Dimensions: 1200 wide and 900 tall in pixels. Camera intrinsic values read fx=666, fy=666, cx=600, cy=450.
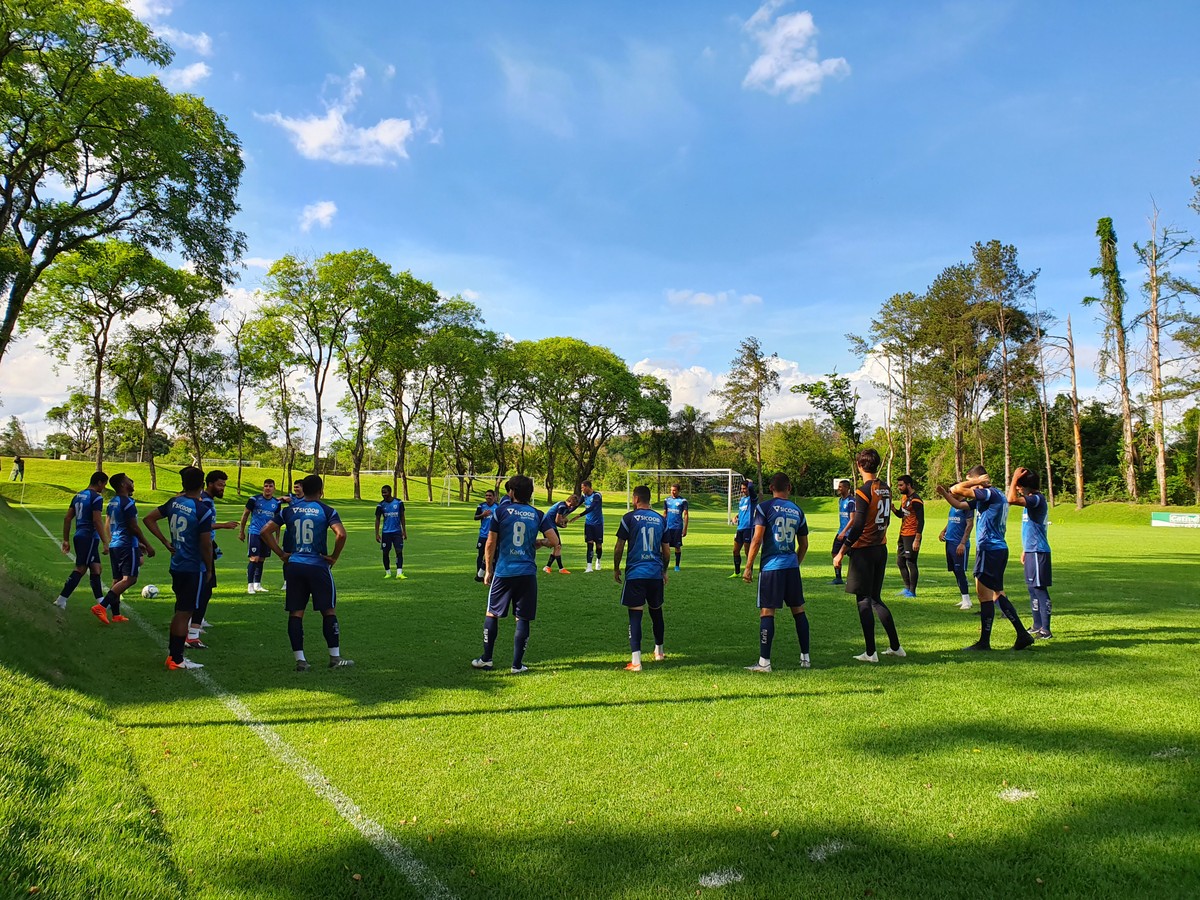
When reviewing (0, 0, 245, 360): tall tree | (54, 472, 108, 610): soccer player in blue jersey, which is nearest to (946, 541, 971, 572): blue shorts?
(54, 472, 108, 610): soccer player in blue jersey

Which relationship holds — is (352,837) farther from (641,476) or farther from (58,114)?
(641,476)

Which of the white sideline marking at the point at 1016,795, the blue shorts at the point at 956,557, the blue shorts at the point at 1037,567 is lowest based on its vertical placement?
the white sideline marking at the point at 1016,795

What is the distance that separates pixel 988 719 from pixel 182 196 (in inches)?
880

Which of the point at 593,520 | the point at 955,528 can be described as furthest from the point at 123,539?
the point at 955,528

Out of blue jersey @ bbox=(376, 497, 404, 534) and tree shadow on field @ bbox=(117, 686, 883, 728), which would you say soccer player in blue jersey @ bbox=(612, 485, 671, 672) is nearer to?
tree shadow on field @ bbox=(117, 686, 883, 728)

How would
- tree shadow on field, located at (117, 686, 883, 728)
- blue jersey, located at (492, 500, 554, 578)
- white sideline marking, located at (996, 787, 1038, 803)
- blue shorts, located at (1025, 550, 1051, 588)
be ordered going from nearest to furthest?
1. white sideline marking, located at (996, 787, 1038, 803)
2. tree shadow on field, located at (117, 686, 883, 728)
3. blue jersey, located at (492, 500, 554, 578)
4. blue shorts, located at (1025, 550, 1051, 588)

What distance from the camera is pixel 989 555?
25.6ft

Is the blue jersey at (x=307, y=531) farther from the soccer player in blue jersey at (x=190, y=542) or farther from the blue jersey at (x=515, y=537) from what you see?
the blue jersey at (x=515, y=537)

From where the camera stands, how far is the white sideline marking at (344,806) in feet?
10.6

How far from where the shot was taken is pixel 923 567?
16375 mm

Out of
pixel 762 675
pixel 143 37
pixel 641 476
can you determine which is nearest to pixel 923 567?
pixel 762 675

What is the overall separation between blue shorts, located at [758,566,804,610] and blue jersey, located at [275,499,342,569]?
4537 millimetres

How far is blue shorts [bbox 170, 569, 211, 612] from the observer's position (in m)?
6.95

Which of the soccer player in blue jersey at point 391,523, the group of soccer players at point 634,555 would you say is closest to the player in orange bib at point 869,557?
the group of soccer players at point 634,555
